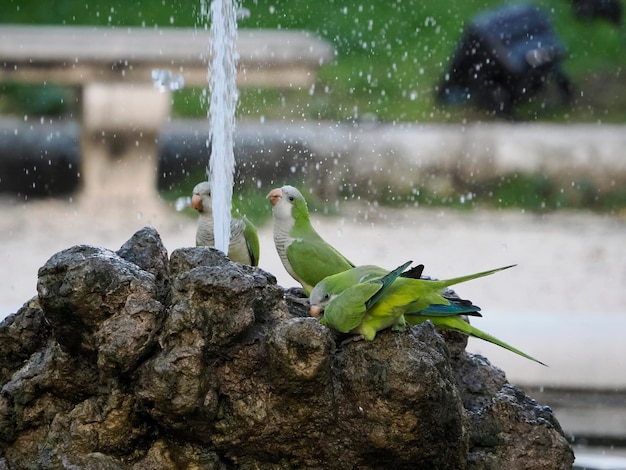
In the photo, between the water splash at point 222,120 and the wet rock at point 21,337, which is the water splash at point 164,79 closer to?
the water splash at point 222,120

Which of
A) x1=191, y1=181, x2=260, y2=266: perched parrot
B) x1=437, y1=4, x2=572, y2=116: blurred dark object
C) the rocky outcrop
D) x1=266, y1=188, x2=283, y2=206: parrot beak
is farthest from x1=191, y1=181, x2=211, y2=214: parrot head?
x1=437, y1=4, x2=572, y2=116: blurred dark object

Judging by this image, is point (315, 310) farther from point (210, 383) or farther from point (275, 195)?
point (275, 195)

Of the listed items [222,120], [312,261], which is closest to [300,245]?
[312,261]

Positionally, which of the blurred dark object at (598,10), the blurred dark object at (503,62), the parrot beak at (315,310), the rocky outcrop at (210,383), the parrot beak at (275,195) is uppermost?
the blurred dark object at (598,10)

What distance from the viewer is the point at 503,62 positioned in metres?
9.95

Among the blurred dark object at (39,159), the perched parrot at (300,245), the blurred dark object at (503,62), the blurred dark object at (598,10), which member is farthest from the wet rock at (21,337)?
the blurred dark object at (598,10)

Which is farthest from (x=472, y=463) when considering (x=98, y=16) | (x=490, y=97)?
(x=98, y=16)

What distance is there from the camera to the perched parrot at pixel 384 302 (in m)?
2.44

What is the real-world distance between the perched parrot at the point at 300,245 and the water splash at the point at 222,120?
24 centimetres

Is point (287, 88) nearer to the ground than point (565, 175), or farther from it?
farther from it

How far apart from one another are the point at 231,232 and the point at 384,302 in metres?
0.80

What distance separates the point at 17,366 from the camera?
2.79m

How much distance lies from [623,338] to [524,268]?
2141mm

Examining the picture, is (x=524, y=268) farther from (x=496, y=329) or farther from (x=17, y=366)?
(x=17, y=366)
